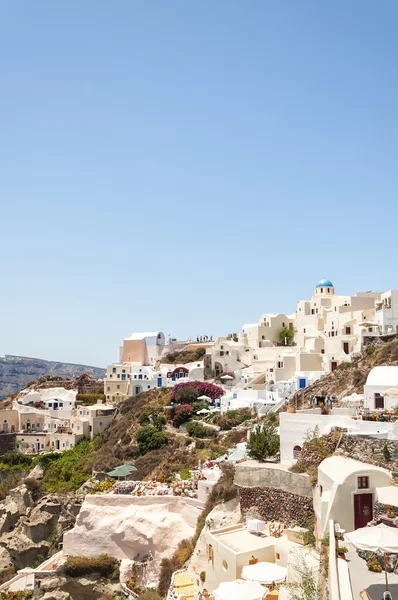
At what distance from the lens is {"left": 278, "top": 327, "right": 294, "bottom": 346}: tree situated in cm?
5784

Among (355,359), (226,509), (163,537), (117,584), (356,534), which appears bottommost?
(117,584)

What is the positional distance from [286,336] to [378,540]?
48.9 m

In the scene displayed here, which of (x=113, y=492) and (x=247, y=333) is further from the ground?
(x=247, y=333)

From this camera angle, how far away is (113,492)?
25.5 meters

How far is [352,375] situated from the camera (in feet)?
117

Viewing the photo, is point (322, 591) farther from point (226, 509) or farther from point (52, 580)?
point (52, 580)

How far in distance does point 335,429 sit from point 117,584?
10.7m

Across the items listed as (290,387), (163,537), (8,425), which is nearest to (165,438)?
(290,387)

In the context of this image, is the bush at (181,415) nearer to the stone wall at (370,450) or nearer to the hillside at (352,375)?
the hillside at (352,375)

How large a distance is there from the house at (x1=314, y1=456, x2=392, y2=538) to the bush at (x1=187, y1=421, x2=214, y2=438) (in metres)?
23.3

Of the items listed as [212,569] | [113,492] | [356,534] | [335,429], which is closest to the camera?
[356,534]

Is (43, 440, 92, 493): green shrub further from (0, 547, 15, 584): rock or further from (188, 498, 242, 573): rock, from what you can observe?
(188, 498, 242, 573): rock

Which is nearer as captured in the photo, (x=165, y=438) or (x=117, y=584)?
(x=117, y=584)

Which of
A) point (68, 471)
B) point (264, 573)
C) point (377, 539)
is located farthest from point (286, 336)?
point (377, 539)
